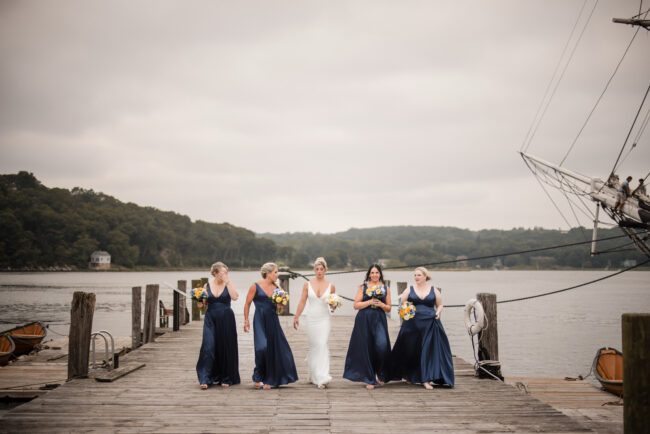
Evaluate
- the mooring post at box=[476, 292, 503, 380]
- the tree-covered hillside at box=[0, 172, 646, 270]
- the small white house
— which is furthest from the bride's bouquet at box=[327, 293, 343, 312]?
the small white house

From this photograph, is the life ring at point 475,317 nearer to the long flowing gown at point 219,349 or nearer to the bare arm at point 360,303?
the bare arm at point 360,303

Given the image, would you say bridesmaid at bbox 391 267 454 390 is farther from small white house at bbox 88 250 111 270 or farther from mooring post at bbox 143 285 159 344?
small white house at bbox 88 250 111 270

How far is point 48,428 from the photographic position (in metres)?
5.93

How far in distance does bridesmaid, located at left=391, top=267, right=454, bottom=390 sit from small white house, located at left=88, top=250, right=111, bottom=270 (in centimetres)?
12989

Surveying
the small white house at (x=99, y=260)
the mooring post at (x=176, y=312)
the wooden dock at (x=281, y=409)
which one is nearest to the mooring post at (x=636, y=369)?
the wooden dock at (x=281, y=409)

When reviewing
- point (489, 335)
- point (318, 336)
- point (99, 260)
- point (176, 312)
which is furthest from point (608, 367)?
point (99, 260)

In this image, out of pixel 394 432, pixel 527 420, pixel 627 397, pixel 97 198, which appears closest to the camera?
pixel 627 397

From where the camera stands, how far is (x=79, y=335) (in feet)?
28.3

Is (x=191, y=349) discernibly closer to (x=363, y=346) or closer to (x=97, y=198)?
(x=363, y=346)

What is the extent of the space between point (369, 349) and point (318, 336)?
84 cm

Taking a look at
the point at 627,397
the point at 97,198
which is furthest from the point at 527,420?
the point at 97,198

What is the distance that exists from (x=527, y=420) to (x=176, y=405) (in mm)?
4485

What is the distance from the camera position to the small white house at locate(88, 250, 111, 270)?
125938 mm

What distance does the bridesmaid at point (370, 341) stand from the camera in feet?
27.1
